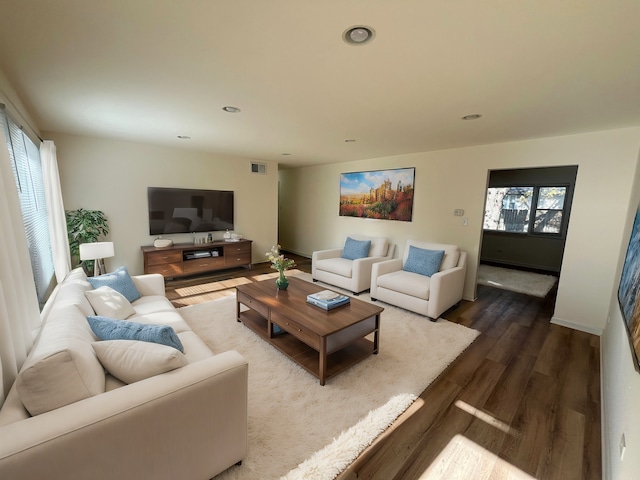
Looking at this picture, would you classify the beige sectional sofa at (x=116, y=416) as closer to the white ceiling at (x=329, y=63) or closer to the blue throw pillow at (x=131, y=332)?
the blue throw pillow at (x=131, y=332)

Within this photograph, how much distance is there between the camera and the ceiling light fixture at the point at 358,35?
1.36m

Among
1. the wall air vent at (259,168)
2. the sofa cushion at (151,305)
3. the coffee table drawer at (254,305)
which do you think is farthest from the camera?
the wall air vent at (259,168)

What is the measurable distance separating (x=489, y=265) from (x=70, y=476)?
7409 mm

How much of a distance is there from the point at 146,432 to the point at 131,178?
4332 millimetres

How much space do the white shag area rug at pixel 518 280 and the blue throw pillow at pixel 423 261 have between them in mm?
1878

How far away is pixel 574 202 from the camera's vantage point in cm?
318

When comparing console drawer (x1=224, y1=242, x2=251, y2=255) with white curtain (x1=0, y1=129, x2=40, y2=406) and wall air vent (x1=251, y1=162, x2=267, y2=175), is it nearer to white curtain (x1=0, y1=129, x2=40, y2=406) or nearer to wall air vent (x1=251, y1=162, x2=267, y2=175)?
wall air vent (x1=251, y1=162, x2=267, y2=175)

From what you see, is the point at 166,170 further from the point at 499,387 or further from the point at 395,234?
the point at 499,387

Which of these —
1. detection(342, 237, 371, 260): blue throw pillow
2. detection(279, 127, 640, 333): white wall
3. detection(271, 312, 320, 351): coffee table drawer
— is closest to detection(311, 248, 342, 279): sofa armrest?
detection(342, 237, 371, 260): blue throw pillow

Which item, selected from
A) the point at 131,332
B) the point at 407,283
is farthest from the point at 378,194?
the point at 131,332

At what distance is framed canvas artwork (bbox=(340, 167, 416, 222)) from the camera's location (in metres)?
4.76

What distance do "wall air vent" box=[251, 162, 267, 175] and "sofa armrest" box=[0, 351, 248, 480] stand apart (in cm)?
485

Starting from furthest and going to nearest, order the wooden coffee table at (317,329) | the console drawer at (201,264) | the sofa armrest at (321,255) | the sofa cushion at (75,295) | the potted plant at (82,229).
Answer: the sofa armrest at (321,255) → the console drawer at (201,264) → the potted plant at (82,229) → the wooden coffee table at (317,329) → the sofa cushion at (75,295)

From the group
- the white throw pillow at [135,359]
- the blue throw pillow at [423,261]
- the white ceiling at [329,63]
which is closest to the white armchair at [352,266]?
the blue throw pillow at [423,261]
